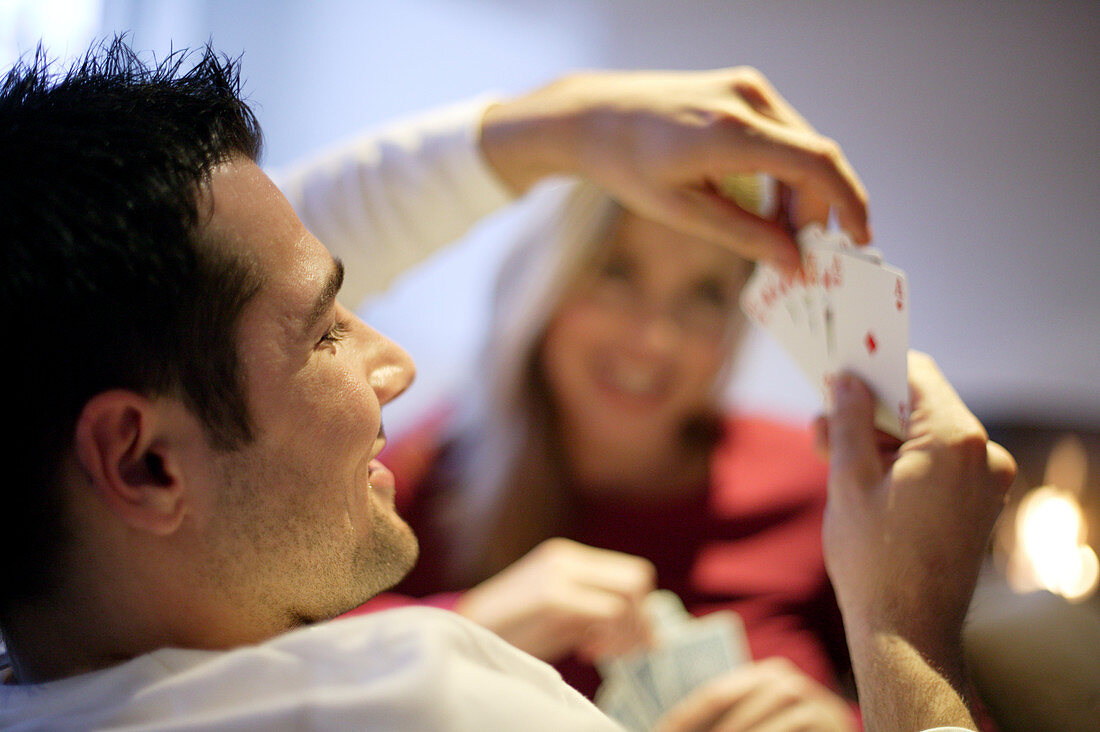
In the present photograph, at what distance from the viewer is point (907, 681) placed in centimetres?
70

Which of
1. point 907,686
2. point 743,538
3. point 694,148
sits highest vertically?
point 694,148

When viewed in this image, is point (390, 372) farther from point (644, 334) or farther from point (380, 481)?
point (644, 334)

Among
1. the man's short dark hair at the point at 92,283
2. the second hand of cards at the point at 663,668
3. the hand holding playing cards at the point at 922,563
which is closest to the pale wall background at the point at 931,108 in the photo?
the second hand of cards at the point at 663,668

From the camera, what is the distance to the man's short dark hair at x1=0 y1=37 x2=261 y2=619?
0.57m

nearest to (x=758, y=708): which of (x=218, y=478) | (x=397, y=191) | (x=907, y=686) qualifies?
(x=907, y=686)

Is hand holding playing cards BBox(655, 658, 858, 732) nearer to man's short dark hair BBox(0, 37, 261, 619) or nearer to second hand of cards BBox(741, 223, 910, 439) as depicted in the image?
second hand of cards BBox(741, 223, 910, 439)

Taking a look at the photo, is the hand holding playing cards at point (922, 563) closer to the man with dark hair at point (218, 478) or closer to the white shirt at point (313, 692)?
the man with dark hair at point (218, 478)

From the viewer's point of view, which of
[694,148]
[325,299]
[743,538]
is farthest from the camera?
[743,538]

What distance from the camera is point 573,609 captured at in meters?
1.15

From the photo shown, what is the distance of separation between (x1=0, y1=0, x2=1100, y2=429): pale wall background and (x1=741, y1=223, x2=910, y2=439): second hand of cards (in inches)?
40.3

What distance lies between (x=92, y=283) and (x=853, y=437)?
72 centimetres

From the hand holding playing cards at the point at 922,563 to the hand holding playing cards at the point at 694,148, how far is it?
0.28 metres

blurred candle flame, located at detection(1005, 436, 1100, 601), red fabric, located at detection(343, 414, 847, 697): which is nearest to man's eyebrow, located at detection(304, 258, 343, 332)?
red fabric, located at detection(343, 414, 847, 697)

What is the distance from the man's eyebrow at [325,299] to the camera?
0.67 metres
